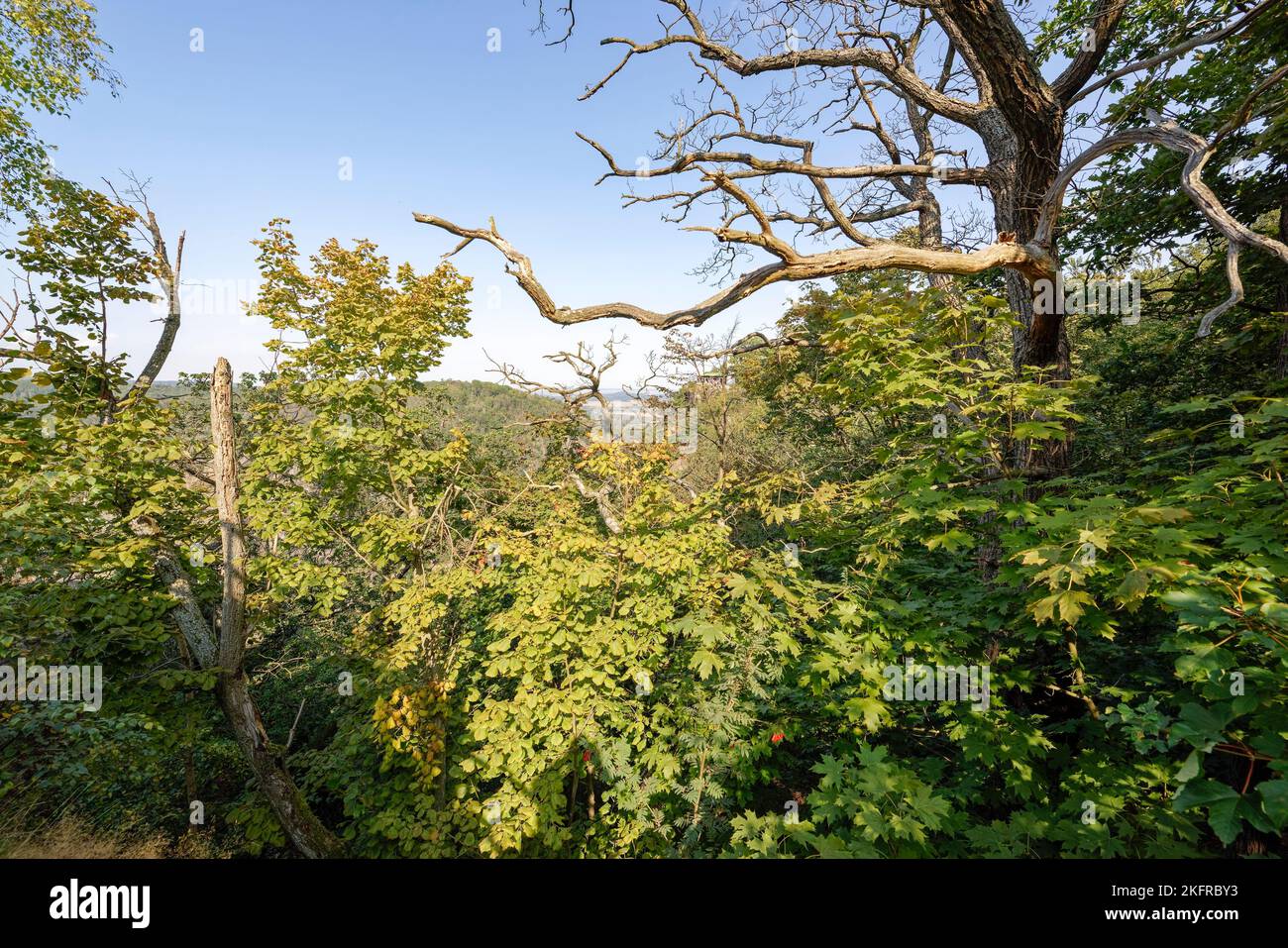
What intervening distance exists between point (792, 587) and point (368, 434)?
221 inches

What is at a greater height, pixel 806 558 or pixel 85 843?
pixel 806 558

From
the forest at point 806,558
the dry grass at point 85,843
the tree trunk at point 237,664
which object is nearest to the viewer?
the forest at point 806,558

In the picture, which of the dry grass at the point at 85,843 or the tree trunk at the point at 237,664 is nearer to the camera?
the dry grass at the point at 85,843

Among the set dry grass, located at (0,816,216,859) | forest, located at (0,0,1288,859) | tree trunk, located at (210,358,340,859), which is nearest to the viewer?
forest, located at (0,0,1288,859)

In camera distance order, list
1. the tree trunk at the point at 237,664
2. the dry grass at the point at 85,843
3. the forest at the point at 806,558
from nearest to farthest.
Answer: the forest at the point at 806,558, the dry grass at the point at 85,843, the tree trunk at the point at 237,664

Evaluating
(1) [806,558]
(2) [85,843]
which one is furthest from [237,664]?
(1) [806,558]

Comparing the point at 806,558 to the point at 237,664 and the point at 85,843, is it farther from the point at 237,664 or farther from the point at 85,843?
the point at 85,843

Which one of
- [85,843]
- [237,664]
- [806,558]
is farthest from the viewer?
[806,558]

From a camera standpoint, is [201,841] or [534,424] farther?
[534,424]

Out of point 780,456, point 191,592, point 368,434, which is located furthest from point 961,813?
point 780,456

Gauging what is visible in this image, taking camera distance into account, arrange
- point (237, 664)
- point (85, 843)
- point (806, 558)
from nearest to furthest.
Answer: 1. point (85, 843)
2. point (237, 664)
3. point (806, 558)

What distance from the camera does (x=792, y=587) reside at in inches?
166

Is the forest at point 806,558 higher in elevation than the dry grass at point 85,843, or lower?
higher
